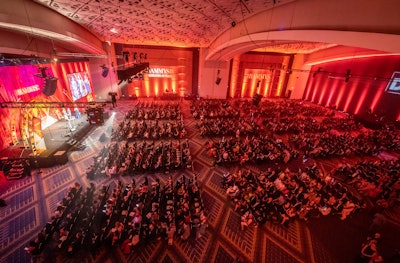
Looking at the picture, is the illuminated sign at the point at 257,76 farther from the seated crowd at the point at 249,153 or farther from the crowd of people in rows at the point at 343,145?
the seated crowd at the point at 249,153

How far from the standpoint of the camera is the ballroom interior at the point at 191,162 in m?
5.77

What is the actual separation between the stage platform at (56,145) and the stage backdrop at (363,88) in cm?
1743

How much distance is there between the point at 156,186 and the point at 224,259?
363 cm

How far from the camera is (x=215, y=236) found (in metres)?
6.25

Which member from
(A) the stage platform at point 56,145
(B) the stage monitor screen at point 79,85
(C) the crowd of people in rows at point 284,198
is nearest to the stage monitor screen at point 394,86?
(C) the crowd of people in rows at point 284,198

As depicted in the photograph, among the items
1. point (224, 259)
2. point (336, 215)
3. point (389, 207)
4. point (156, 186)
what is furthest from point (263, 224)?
point (389, 207)

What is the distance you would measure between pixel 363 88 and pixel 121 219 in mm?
23221

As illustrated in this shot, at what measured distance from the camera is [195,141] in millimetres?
12688

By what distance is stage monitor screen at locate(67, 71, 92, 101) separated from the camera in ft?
51.6

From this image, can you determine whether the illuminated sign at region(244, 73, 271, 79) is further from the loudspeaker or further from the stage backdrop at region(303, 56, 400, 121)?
the loudspeaker

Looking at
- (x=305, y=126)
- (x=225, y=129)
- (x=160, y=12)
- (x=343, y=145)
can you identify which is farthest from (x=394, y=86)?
(x=160, y=12)

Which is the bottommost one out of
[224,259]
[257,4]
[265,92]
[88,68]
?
[224,259]

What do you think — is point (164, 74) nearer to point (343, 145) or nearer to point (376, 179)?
point (343, 145)

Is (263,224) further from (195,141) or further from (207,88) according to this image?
(207,88)
